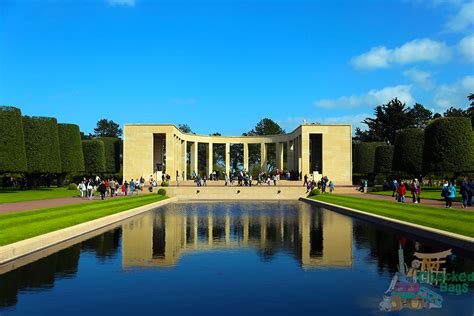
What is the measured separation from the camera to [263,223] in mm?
18984

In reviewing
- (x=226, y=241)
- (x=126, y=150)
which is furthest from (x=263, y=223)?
(x=126, y=150)

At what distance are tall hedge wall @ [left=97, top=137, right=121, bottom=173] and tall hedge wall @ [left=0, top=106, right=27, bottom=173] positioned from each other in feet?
95.4

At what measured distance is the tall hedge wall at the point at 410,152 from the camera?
54.6m

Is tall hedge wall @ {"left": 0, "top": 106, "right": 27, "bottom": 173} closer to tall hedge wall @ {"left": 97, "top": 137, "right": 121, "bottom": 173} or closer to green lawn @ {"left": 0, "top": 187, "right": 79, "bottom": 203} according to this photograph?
green lawn @ {"left": 0, "top": 187, "right": 79, "bottom": 203}

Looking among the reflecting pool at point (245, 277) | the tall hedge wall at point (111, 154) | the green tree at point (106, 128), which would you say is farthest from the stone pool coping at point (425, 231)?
the green tree at point (106, 128)

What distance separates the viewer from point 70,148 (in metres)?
54.5

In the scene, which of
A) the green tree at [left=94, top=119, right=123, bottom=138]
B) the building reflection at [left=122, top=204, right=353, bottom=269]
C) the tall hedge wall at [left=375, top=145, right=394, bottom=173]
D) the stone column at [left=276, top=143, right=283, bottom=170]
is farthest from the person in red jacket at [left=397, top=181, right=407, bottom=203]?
the green tree at [left=94, top=119, right=123, bottom=138]

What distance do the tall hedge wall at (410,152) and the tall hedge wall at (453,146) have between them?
7.76 m

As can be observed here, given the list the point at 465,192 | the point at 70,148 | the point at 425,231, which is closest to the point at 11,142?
the point at 70,148

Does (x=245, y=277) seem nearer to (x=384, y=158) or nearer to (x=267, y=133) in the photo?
(x=384, y=158)

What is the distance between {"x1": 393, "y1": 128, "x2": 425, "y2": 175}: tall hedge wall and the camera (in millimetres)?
54625

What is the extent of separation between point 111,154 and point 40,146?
26.2 m

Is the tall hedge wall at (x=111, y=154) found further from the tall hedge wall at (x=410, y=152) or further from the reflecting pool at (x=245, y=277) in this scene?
the reflecting pool at (x=245, y=277)

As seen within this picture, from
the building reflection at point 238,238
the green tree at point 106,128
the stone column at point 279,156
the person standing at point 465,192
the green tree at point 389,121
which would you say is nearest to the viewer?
the building reflection at point 238,238
